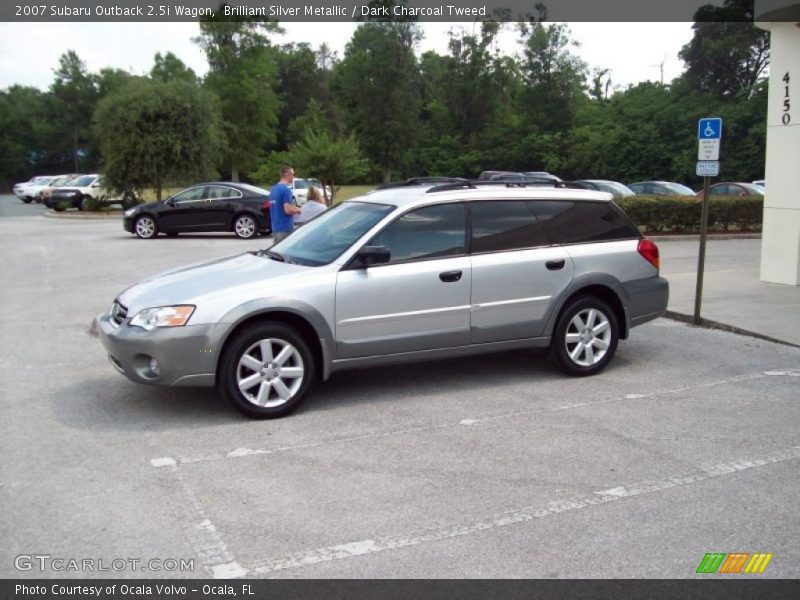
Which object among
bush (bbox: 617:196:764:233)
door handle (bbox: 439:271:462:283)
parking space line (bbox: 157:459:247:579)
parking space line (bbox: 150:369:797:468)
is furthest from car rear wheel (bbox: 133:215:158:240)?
parking space line (bbox: 157:459:247:579)

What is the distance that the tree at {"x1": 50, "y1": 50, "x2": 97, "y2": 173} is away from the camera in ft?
245

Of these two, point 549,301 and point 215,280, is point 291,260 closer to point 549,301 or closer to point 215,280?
point 215,280

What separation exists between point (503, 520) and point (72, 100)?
7920cm

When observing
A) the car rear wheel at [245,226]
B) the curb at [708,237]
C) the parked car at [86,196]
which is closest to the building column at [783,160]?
the curb at [708,237]

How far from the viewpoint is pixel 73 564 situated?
391 centimetres

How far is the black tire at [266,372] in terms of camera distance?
604 centimetres

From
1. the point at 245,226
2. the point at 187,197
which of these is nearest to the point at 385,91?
the point at 187,197

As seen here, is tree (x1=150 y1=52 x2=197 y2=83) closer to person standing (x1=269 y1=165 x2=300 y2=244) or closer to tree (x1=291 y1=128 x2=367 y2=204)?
tree (x1=291 y1=128 x2=367 y2=204)

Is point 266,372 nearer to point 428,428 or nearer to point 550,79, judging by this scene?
point 428,428

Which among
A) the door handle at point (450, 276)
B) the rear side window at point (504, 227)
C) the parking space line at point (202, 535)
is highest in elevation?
the rear side window at point (504, 227)

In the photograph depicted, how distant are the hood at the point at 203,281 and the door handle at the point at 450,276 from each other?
3.57 ft

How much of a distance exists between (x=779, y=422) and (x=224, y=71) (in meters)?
57.2

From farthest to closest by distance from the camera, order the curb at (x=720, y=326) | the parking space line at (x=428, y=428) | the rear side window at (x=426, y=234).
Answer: the curb at (x=720, y=326) < the rear side window at (x=426, y=234) < the parking space line at (x=428, y=428)

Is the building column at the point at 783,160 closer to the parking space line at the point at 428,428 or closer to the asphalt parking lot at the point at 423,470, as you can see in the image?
the asphalt parking lot at the point at 423,470
